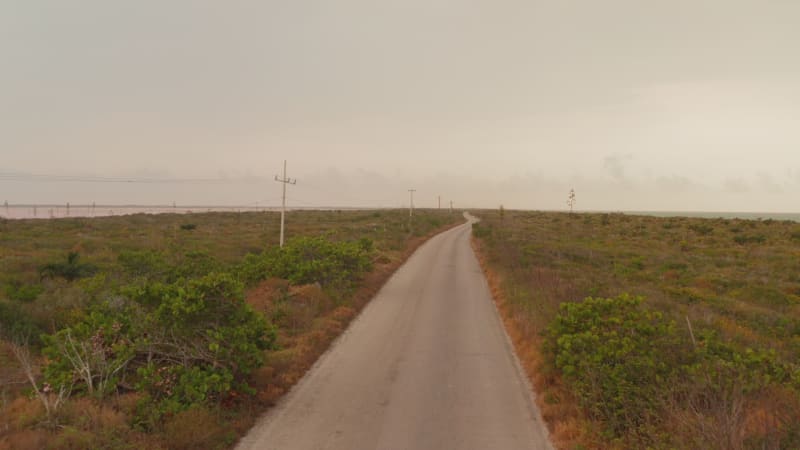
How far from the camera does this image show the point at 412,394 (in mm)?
8367

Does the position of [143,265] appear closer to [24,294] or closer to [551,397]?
[24,294]

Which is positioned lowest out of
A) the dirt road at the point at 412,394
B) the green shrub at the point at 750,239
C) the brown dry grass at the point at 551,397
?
the dirt road at the point at 412,394

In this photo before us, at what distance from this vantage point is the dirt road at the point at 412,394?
6.67m

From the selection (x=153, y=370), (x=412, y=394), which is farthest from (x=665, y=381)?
(x=153, y=370)

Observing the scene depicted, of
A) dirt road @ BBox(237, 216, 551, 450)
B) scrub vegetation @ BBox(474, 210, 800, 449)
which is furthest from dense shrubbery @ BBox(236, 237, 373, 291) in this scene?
scrub vegetation @ BBox(474, 210, 800, 449)

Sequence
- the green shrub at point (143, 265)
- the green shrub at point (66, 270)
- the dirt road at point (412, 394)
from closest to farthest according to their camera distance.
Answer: the dirt road at point (412, 394) < the green shrub at point (143, 265) < the green shrub at point (66, 270)

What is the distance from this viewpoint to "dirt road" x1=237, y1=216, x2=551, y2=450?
6.67 meters

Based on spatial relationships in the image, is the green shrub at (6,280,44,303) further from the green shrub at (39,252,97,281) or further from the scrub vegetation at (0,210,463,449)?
the green shrub at (39,252,97,281)

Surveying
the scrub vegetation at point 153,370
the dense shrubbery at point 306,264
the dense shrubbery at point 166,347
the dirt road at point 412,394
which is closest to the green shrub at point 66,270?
the dense shrubbery at point 306,264

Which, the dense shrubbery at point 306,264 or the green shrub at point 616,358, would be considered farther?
the dense shrubbery at point 306,264

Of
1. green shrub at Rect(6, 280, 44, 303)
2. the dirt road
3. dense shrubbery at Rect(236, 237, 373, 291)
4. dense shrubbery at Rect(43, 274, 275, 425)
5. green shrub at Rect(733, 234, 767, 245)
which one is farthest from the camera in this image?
green shrub at Rect(733, 234, 767, 245)

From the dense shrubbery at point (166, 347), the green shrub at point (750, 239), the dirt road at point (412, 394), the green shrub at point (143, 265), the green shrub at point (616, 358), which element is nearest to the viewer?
the green shrub at point (616, 358)

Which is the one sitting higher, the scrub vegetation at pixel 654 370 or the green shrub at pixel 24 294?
the scrub vegetation at pixel 654 370

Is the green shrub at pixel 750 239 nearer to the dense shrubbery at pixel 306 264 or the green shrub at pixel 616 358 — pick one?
the dense shrubbery at pixel 306 264
